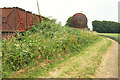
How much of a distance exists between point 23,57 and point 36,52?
0.80 metres

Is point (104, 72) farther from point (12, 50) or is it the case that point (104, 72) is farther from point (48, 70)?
point (12, 50)

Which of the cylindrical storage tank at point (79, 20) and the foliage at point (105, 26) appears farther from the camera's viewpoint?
the foliage at point (105, 26)

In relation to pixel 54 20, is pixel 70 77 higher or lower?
lower

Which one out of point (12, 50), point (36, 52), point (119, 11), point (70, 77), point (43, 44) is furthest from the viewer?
point (119, 11)

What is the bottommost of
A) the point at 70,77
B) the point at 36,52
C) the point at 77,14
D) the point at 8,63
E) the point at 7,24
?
the point at 70,77

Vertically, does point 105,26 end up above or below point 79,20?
above

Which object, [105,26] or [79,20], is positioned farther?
[105,26]

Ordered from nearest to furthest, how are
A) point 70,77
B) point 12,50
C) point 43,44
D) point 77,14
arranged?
point 70,77, point 12,50, point 43,44, point 77,14

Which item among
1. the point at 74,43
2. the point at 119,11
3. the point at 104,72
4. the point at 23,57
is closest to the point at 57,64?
the point at 23,57

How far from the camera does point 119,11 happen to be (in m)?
8.46

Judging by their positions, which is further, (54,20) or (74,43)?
(54,20)

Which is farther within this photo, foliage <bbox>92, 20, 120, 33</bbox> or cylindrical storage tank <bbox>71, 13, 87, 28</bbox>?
foliage <bbox>92, 20, 120, 33</bbox>

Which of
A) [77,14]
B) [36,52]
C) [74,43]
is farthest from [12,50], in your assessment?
[77,14]

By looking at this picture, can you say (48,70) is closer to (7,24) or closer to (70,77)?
(70,77)
